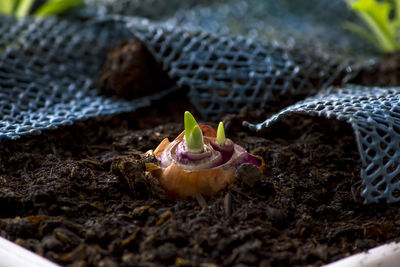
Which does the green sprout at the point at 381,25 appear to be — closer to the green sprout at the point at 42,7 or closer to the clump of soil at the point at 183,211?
the clump of soil at the point at 183,211

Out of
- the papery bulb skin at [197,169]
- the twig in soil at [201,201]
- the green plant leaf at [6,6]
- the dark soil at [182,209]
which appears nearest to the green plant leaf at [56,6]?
the green plant leaf at [6,6]

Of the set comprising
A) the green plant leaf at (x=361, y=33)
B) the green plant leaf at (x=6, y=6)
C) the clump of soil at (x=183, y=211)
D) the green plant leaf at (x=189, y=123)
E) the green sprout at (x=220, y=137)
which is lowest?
the clump of soil at (x=183, y=211)

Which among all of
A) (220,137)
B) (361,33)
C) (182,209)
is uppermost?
(361,33)

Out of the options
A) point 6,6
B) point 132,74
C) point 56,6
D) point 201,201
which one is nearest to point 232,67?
point 132,74

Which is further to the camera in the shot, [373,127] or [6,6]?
[6,6]

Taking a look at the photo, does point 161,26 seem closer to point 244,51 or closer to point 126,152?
point 244,51

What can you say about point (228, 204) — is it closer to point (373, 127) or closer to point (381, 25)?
point (373, 127)
